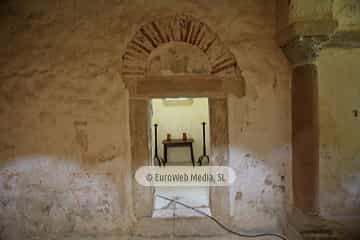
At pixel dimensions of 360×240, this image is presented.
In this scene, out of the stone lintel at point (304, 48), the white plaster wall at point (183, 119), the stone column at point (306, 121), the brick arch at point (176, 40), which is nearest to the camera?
the stone lintel at point (304, 48)

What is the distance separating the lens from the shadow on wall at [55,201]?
251cm

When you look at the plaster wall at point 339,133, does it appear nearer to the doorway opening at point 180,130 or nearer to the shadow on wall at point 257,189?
the shadow on wall at point 257,189

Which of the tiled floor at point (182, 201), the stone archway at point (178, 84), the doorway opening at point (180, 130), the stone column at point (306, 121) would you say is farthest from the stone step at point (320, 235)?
the doorway opening at point (180, 130)

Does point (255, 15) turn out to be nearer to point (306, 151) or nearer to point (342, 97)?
point (342, 97)

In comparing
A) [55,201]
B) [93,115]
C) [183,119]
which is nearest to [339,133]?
[93,115]

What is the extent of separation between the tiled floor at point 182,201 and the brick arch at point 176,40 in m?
1.35

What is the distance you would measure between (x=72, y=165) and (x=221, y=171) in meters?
1.42

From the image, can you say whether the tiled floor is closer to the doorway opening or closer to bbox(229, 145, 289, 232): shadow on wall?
bbox(229, 145, 289, 232): shadow on wall

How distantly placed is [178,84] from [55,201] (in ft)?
5.29

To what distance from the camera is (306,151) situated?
2287mm

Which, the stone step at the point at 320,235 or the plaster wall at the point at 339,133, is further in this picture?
the plaster wall at the point at 339,133

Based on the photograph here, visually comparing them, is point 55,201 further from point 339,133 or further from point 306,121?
point 339,133

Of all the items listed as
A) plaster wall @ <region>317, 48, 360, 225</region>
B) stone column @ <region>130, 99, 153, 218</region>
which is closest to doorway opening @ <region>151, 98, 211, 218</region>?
stone column @ <region>130, 99, 153, 218</region>

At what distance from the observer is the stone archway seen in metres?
2.43
